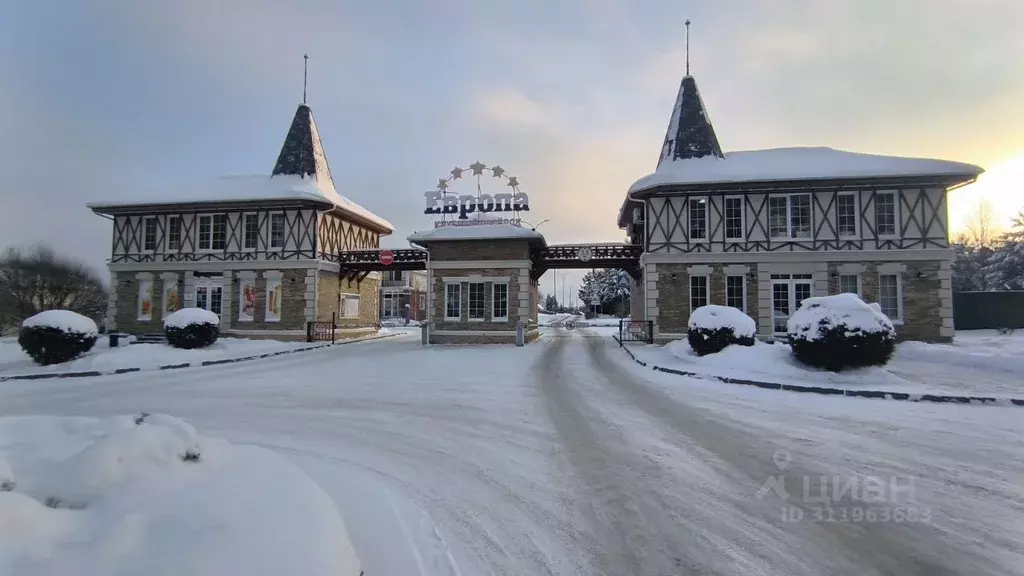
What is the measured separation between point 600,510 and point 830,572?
1782 millimetres

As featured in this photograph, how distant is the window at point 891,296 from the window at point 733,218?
575cm

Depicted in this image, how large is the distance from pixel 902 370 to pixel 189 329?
Answer: 23292mm

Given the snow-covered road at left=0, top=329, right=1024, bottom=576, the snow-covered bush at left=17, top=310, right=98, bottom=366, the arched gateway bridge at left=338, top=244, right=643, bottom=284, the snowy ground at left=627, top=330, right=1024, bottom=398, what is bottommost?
the snow-covered road at left=0, top=329, right=1024, bottom=576

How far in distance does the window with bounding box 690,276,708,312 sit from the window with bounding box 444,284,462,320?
10258mm

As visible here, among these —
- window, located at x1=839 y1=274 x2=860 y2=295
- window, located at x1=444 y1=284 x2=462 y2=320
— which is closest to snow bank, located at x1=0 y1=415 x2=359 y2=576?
window, located at x1=444 y1=284 x2=462 y2=320

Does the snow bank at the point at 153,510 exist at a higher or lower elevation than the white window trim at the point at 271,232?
lower

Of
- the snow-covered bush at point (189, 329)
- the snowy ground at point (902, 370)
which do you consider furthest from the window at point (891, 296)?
the snow-covered bush at point (189, 329)

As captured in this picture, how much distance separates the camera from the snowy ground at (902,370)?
11.0 metres

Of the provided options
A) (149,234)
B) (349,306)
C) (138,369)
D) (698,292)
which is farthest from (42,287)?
(698,292)

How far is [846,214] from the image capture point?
2159 cm

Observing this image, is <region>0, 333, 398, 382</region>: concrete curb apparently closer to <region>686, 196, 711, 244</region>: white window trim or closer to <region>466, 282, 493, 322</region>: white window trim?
<region>466, 282, 493, 322</region>: white window trim

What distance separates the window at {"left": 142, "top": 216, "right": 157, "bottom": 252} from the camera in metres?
27.1

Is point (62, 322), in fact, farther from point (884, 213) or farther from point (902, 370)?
point (884, 213)

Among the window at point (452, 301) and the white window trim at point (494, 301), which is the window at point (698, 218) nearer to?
the white window trim at point (494, 301)
